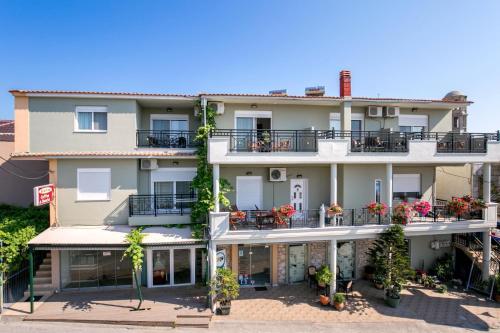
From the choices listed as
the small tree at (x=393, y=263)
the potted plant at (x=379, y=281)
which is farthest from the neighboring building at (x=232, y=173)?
the potted plant at (x=379, y=281)

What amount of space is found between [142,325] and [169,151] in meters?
8.46

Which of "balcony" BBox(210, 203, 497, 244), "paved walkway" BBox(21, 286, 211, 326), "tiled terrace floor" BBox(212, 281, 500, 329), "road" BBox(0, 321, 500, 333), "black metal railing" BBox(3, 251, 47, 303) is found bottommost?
"tiled terrace floor" BBox(212, 281, 500, 329)

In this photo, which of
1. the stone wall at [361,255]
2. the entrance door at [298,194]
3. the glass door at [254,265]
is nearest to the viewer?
the glass door at [254,265]

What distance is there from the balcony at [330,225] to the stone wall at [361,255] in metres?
2.81

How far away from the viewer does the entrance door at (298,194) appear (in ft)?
48.8

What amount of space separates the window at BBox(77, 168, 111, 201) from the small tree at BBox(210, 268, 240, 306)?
7476mm

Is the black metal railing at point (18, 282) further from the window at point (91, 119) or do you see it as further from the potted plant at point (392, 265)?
the potted plant at point (392, 265)

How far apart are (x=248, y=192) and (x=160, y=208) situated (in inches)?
204

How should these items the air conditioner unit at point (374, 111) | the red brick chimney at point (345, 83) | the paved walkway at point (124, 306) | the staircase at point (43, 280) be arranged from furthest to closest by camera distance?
the air conditioner unit at point (374, 111)
the red brick chimney at point (345, 83)
the staircase at point (43, 280)
the paved walkway at point (124, 306)

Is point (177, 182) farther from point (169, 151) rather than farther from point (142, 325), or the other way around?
point (142, 325)

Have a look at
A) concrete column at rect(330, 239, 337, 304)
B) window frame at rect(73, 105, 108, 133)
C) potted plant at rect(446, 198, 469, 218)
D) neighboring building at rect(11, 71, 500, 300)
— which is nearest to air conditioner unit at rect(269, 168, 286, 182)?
neighboring building at rect(11, 71, 500, 300)

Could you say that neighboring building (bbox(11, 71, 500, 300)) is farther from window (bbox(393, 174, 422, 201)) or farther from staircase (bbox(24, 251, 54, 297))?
staircase (bbox(24, 251, 54, 297))

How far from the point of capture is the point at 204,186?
12602 mm

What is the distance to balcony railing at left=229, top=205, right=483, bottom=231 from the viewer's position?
12.3m
